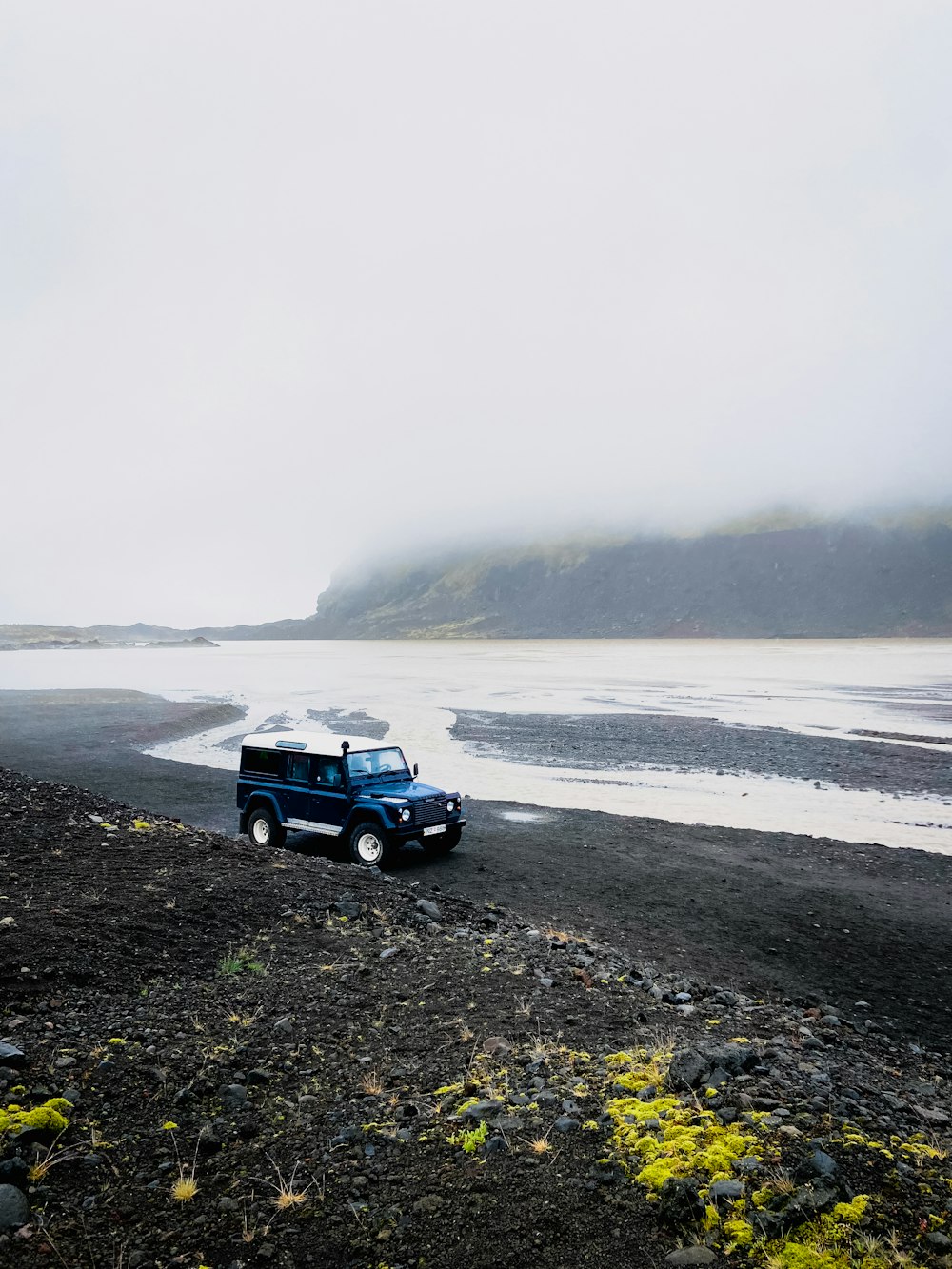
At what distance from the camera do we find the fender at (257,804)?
1953 cm

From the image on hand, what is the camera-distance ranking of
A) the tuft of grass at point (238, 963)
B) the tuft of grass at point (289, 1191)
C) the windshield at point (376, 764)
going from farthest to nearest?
the windshield at point (376, 764)
the tuft of grass at point (238, 963)
the tuft of grass at point (289, 1191)

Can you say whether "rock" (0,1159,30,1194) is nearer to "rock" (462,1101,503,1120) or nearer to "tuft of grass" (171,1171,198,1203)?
"tuft of grass" (171,1171,198,1203)

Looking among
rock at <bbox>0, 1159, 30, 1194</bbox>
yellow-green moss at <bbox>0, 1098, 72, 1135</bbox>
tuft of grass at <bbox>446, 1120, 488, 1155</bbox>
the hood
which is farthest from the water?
rock at <bbox>0, 1159, 30, 1194</bbox>

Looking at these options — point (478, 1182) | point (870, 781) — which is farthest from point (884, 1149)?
point (870, 781)

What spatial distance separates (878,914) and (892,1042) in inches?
270

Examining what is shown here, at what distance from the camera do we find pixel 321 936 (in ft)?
38.0

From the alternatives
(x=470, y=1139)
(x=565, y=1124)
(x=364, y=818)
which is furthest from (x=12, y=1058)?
(x=364, y=818)

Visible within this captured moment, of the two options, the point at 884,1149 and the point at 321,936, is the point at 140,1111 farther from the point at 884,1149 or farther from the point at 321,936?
the point at 884,1149

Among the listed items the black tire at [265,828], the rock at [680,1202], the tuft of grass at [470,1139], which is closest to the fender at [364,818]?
the black tire at [265,828]

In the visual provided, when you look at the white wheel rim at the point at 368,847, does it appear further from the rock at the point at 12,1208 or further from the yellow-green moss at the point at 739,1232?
the yellow-green moss at the point at 739,1232

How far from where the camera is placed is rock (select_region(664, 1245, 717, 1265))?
495 cm

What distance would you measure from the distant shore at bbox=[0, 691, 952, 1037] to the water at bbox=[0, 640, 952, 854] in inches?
117

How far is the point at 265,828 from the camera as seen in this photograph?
19.8m

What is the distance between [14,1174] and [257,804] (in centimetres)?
1468
